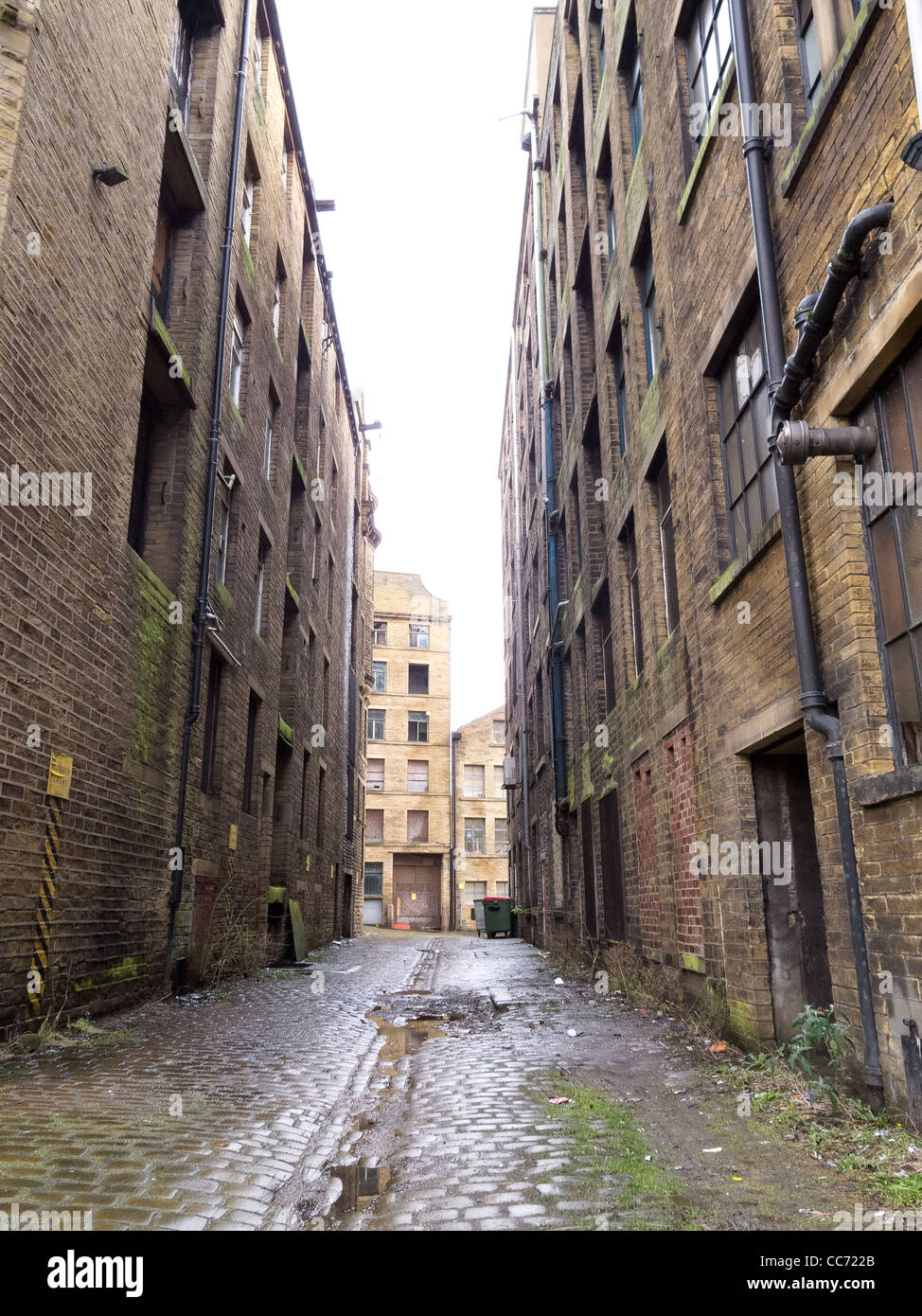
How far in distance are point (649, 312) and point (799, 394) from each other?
5876mm

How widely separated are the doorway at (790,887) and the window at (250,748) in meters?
10.0

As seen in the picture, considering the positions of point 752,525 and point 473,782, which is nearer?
point 752,525

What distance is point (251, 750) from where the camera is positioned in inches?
596

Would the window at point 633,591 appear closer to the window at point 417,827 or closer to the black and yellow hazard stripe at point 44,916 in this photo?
the black and yellow hazard stripe at point 44,916

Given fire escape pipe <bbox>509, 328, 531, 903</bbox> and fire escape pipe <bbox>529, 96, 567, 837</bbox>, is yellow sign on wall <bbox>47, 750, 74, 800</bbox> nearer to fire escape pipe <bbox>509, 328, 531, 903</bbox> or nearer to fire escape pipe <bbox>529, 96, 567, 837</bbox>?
fire escape pipe <bbox>529, 96, 567, 837</bbox>

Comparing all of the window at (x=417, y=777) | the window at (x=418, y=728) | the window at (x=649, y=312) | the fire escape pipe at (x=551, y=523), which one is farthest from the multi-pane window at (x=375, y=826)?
the window at (x=649, y=312)

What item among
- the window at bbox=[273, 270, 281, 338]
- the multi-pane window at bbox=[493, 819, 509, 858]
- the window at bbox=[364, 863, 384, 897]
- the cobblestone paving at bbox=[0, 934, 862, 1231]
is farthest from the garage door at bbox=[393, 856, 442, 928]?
the cobblestone paving at bbox=[0, 934, 862, 1231]

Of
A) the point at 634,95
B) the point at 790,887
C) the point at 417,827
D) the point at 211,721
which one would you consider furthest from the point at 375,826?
the point at 790,887

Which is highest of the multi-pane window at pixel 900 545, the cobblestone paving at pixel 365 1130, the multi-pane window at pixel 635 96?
the multi-pane window at pixel 635 96

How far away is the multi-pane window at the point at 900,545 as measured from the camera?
4.02 metres

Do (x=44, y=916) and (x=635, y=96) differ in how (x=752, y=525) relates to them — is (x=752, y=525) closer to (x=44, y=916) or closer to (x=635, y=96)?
(x=44, y=916)

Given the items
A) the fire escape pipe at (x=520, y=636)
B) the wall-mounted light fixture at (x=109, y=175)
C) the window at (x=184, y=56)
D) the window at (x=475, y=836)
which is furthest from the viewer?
the window at (x=475, y=836)

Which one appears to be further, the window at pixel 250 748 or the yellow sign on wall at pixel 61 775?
the window at pixel 250 748

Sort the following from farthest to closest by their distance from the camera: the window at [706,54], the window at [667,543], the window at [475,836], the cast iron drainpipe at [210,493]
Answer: the window at [475,836], the cast iron drainpipe at [210,493], the window at [667,543], the window at [706,54]
